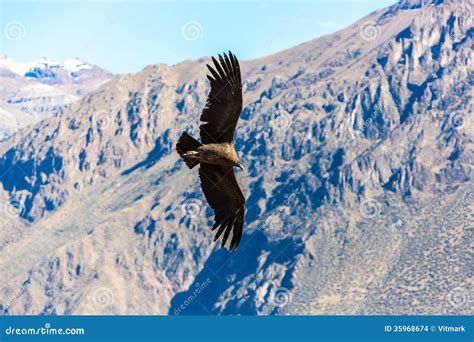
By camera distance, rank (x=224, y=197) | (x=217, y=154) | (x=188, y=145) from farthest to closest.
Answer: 1. (x=224, y=197)
2. (x=188, y=145)
3. (x=217, y=154)

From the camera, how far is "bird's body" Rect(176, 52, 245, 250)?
45875 mm

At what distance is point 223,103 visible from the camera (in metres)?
47.0

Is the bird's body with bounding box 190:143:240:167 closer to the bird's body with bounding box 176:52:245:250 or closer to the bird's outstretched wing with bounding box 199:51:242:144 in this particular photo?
the bird's body with bounding box 176:52:245:250

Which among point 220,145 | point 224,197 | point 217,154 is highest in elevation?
point 220,145

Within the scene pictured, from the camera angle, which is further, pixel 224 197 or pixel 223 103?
pixel 224 197

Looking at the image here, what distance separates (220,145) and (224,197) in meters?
4.48

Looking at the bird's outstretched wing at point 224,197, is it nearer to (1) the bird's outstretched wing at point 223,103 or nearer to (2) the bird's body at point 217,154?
(2) the bird's body at point 217,154

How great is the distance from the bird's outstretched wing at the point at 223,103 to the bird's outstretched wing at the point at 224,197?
2.29m

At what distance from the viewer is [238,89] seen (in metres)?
46.5

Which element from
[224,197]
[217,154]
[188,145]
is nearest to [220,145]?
[217,154]

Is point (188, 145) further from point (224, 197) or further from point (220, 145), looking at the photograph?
point (224, 197)

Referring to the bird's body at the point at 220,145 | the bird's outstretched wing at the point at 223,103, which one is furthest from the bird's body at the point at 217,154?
the bird's outstretched wing at the point at 223,103
